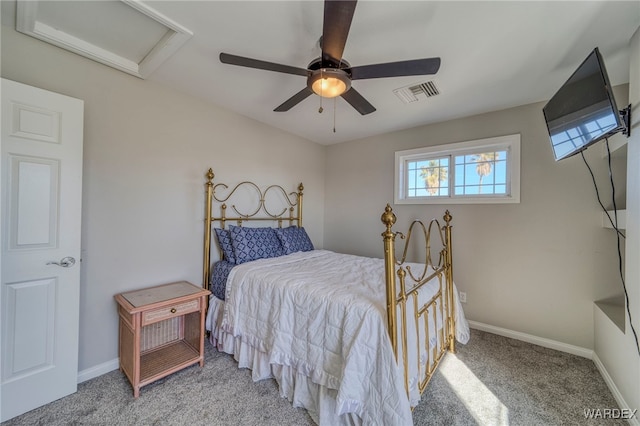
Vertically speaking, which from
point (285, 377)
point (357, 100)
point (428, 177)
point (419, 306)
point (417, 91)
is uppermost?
point (417, 91)

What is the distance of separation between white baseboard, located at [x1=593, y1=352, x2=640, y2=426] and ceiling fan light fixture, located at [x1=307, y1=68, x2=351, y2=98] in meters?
2.70

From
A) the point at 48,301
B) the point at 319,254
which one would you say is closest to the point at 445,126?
the point at 319,254

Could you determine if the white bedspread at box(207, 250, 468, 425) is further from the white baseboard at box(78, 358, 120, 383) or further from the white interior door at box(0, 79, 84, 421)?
the white interior door at box(0, 79, 84, 421)

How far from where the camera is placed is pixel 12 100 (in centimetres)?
158

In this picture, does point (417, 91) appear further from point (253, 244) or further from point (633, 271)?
point (253, 244)

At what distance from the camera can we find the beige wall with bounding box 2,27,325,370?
6.39ft

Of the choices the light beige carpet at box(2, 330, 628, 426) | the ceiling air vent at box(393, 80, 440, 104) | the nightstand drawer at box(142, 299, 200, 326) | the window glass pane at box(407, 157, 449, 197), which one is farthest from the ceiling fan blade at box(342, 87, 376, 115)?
the light beige carpet at box(2, 330, 628, 426)

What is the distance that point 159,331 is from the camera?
93.2 inches

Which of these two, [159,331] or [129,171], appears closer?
[129,171]

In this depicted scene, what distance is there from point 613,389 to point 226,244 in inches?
132

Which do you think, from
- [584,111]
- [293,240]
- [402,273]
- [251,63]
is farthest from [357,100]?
[293,240]

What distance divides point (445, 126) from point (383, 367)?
291 cm

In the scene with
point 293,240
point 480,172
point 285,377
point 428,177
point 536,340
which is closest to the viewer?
point 285,377

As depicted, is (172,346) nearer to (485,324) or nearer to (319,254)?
(319,254)
